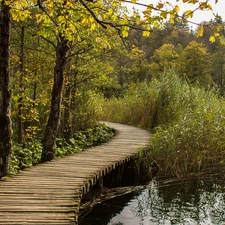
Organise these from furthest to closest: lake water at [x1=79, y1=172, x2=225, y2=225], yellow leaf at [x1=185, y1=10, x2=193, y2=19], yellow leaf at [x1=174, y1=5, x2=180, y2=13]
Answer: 1. lake water at [x1=79, y1=172, x2=225, y2=225]
2. yellow leaf at [x1=174, y1=5, x2=180, y2=13]
3. yellow leaf at [x1=185, y1=10, x2=193, y2=19]

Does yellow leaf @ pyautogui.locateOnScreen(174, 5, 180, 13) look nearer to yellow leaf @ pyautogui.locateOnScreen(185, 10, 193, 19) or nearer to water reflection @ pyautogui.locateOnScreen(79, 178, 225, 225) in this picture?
yellow leaf @ pyautogui.locateOnScreen(185, 10, 193, 19)

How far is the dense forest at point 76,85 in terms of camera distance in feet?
12.0

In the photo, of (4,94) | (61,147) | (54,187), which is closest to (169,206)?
(54,187)

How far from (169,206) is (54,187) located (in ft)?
6.70

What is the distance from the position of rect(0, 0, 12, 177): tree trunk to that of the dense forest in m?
0.01

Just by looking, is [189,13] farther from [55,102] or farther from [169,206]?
[55,102]

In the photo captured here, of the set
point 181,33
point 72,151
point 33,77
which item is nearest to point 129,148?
point 72,151

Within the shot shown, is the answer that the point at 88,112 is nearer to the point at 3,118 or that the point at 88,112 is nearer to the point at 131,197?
the point at 131,197

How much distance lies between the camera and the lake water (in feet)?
16.0

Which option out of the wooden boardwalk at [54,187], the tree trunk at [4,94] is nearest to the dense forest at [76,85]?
the tree trunk at [4,94]

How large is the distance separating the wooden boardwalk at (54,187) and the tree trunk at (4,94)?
35cm

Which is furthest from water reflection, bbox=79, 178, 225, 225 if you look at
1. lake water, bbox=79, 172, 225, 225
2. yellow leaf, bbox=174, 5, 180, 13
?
yellow leaf, bbox=174, 5, 180, 13

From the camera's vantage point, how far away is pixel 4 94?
15.8 feet

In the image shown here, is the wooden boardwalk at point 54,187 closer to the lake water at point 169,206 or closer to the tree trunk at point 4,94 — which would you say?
the tree trunk at point 4,94
